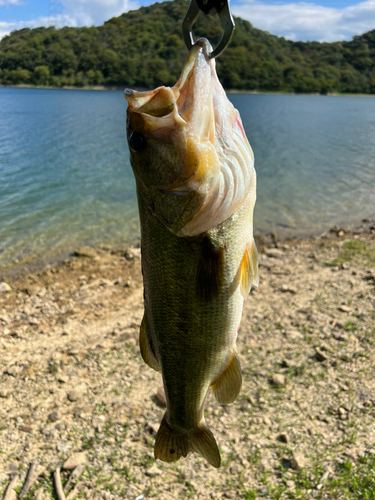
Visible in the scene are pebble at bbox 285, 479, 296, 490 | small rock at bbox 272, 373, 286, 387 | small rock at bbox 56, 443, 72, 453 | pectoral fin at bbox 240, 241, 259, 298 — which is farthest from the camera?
small rock at bbox 272, 373, 286, 387

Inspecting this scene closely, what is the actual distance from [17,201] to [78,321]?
989 centimetres

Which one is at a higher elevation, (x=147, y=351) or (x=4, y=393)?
(x=147, y=351)

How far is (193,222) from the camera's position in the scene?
205cm

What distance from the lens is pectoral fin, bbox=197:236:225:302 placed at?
2.13 m

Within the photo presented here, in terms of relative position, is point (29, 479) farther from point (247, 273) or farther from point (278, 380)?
point (247, 273)

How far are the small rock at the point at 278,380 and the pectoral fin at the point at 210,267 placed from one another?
396 centimetres

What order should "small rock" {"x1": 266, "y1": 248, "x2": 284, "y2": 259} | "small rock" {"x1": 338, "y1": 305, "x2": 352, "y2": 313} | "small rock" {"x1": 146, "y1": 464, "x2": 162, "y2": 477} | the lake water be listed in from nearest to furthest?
1. "small rock" {"x1": 146, "y1": 464, "x2": 162, "y2": 477}
2. "small rock" {"x1": 338, "y1": 305, "x2": 352, "y2": 313}
3. "small rock" {"x1": 266, "y1": 248, "x2": 284, "y2": 259}
4. the lake water

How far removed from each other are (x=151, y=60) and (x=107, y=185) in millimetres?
77043

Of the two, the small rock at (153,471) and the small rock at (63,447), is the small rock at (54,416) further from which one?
the small rock at (153,471)

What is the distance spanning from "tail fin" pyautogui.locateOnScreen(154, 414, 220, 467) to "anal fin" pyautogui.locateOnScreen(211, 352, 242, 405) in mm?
294

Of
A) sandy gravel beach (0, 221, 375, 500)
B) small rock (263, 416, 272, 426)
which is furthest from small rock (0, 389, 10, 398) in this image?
small rock (263, 416, 272, 426)

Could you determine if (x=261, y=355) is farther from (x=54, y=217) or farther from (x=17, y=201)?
(x=17, y=201)

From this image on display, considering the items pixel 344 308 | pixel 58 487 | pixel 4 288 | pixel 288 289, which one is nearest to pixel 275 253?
pixel 288 289

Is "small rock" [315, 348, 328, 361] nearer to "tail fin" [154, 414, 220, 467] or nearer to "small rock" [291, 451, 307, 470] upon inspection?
"small rock" [291, 451, 307, 470]
